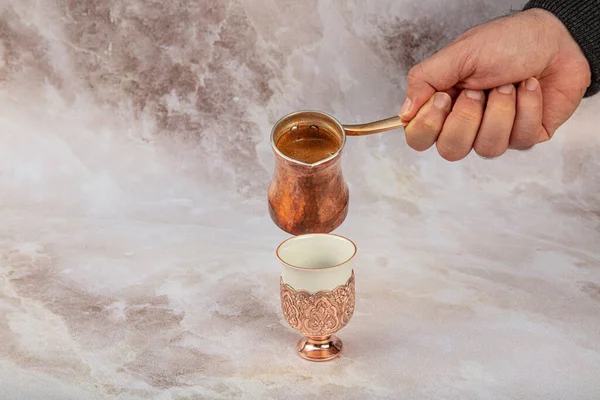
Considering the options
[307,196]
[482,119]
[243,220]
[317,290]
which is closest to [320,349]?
[317,290]

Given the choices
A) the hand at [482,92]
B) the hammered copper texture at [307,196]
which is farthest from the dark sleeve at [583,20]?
the hammered copper texture at [307,196]

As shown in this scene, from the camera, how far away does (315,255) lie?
4.89 feet

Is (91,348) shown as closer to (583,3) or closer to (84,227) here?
(84,227)

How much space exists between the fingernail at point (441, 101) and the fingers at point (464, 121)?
0.02 metres

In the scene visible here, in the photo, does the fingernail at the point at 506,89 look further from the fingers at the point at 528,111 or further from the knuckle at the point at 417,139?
the knuckle at the point at 417,139

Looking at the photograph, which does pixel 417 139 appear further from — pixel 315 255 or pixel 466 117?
pixel 315 255

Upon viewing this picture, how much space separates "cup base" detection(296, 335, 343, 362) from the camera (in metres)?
1.46

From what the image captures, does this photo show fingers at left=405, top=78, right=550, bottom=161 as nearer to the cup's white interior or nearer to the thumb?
the thumb

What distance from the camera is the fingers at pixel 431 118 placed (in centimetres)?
151

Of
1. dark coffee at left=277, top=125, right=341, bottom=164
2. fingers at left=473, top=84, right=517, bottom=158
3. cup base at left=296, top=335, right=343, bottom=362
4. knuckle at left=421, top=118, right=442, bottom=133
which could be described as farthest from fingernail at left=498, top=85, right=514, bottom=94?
cup base at left=296, top=335, right=343, bottom=362

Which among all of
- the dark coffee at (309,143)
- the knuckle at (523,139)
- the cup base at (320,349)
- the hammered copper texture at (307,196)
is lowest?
the cup base at (320,349)

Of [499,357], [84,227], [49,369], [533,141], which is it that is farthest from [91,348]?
[533,141]

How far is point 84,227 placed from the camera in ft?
6.48

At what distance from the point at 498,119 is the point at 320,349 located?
0.48 m
